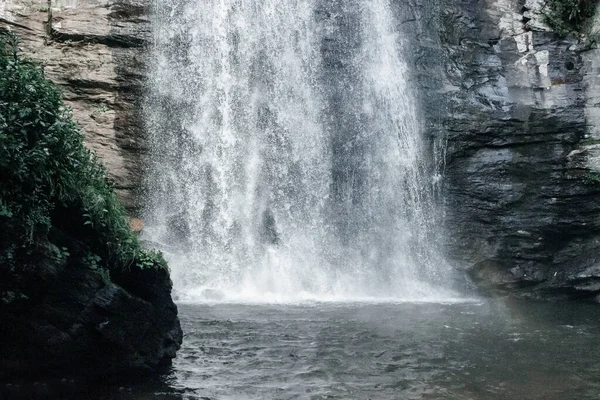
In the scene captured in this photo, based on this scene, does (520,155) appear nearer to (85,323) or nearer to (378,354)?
(378,354)

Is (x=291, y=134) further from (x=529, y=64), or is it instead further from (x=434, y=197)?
(x=529, y=64)

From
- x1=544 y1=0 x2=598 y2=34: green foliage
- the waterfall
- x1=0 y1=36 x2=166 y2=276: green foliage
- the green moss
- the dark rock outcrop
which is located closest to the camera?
x1=0 y1=36 x2=166 y2=276: green foliage

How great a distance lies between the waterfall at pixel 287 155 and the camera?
14391mm

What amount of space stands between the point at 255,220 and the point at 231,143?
2073 mm

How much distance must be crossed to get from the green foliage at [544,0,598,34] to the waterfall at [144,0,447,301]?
392cm

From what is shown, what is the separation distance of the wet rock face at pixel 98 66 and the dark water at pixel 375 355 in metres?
4.82

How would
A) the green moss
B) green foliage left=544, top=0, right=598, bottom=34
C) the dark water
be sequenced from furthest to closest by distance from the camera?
green foliage left=544, top=0, right=598, bottom=34
the green moss
the dark water

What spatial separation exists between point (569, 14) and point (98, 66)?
12.2 m

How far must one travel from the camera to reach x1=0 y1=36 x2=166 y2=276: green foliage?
5.57 metres

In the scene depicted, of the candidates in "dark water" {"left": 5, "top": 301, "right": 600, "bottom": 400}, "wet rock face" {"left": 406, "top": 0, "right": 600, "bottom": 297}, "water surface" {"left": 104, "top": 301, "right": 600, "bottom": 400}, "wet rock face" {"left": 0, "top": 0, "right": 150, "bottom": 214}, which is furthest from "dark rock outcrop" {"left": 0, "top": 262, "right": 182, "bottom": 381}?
"wet rock face" {"left": 406, "top": 0, "right": 600, "bottom": 297}

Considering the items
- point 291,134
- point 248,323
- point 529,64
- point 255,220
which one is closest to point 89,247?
point 248,323

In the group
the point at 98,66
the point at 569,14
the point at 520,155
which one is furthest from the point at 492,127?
the point at 98,66

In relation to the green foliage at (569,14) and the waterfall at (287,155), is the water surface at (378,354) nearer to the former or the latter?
the waterfall at (287,155)

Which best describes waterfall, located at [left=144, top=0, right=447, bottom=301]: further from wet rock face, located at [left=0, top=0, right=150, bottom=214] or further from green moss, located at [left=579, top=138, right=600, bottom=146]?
green moss, located at [left=579, top=138, right=600, bottom=146]
